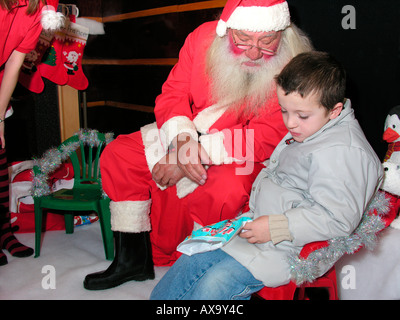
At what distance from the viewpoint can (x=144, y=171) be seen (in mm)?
1768

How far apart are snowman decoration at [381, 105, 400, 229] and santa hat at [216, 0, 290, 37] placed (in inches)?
22.6

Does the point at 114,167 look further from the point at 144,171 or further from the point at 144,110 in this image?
the point at 144,110

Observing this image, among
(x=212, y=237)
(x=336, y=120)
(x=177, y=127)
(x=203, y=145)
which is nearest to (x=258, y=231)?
(x=212, y=237)

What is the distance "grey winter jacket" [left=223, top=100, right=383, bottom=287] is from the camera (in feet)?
3.85

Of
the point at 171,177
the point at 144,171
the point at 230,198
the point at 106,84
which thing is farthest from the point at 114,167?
the point at 106,84

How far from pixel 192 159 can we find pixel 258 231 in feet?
1.55

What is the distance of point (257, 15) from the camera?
5.20ft

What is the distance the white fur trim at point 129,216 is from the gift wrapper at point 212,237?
44 cm

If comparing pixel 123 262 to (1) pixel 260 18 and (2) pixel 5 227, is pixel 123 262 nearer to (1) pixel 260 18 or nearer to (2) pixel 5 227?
(2) pixel 5 227

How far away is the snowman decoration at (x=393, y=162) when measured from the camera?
60.0 inches

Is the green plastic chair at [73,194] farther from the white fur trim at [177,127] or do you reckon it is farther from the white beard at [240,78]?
the white beard at [240,78]

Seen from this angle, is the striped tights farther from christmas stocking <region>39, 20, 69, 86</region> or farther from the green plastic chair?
christmas stocking <region>39, 20, 69, 86</region>

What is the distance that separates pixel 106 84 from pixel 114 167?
1.64 m

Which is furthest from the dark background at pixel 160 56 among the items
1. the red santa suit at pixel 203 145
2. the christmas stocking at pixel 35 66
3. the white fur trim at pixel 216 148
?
the white fur trim at pixel 216 148
